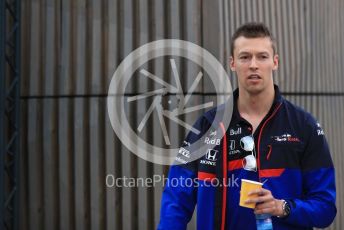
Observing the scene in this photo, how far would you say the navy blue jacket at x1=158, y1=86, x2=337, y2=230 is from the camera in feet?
7.27

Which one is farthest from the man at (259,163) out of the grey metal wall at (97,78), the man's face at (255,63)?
the grey metal wall at (97,78)

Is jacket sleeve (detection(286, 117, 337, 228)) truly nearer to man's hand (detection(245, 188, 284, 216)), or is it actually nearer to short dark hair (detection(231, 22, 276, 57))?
man's hand (detection(245, 188, 284, 216))

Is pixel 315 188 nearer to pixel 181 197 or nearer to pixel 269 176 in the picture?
pixel 269 176

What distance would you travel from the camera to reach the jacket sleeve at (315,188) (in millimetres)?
2186

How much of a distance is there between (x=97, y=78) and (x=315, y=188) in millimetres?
4277

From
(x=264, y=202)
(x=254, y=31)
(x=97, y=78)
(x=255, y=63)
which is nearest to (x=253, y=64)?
(x=255, y=63)

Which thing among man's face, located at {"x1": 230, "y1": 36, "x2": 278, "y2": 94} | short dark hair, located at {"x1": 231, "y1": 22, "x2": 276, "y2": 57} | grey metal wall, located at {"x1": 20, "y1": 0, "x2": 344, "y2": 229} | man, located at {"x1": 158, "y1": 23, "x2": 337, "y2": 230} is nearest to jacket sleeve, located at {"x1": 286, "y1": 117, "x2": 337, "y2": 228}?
man, located at {"x1": 158, "y1": 23, "x2": 337, "y2": 230}

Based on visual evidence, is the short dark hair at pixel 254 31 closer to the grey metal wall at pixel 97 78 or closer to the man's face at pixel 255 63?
the man's face at pixel 255 63

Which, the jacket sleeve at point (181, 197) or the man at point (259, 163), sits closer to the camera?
the man at point (259, 163)

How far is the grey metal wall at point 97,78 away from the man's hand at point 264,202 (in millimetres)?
3890

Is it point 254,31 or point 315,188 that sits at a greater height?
point 254,31

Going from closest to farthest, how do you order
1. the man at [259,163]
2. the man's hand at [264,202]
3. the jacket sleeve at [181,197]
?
the man's hand at [264,202] < the man at [259,163] < the jacket sleeve at [181,197]

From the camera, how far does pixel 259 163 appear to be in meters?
2.24

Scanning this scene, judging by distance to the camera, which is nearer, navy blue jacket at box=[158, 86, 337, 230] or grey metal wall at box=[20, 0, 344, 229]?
navy blue jacket at box=[158, 86, 337, 230]
